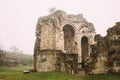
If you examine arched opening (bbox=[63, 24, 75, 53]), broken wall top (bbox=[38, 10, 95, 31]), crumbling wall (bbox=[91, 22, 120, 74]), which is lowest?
crumbling wall (bbox=[91, 22, 120, 74])

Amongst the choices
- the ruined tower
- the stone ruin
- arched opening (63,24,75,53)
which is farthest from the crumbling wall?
arched opening (63,24,75,53)

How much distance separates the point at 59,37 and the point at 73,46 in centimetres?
389

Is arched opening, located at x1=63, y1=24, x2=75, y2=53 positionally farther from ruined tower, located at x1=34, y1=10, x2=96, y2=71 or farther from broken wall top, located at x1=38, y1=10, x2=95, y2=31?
broken wall top, located at x1=38, y1=10, x2=95, y2=31

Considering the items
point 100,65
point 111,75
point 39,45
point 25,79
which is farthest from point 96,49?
point 39,45

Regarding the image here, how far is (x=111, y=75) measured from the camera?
13641 millimetres

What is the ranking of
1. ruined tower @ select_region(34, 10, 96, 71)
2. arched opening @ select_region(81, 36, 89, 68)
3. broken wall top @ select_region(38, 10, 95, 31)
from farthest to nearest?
arched opening @ select_region(81, 36, 89, 68)
broken wall top @ select_region(38, 10, 95, 31)
ruined tower @ select_region(34, 10, 96, 71)

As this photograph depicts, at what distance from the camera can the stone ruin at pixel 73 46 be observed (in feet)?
49.8

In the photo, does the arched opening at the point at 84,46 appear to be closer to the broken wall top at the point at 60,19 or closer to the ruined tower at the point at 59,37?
the ruined tower at the point at 59,37

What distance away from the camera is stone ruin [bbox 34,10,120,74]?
49.8 ft

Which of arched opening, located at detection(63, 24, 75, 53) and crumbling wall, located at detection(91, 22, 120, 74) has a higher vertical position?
arched opening, located at detection(63, 24, 75, 53)

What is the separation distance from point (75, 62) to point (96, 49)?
3351 mm

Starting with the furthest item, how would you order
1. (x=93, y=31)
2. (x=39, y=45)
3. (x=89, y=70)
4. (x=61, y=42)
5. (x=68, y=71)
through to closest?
(x=93, y=31) < (x=61, y=42) < (x=39, y=45) < (x=68, y=71) < (x=89, y=70)

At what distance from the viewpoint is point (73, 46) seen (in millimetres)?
Result: 29625

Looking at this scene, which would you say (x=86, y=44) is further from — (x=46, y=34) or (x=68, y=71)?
(x=68, y=71)
